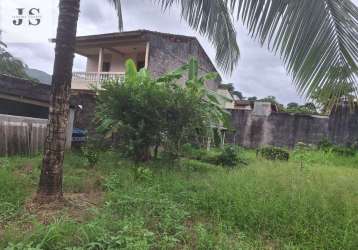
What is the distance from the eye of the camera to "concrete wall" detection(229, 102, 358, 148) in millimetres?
16828

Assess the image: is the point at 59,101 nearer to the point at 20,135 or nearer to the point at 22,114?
the point at 20,135

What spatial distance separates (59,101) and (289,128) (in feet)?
52.1

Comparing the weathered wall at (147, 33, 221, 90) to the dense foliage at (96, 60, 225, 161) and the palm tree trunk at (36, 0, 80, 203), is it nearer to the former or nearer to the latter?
the dense foliage at (96, 60, 225, 161)

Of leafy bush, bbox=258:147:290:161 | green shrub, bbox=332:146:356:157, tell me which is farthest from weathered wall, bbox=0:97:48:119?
green shrub, bbox=332:146:356:157

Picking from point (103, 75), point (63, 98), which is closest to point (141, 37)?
point (103, 75)

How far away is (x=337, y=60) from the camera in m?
2.71

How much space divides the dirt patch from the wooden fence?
448cm

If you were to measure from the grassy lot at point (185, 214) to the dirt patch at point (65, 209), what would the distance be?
13mm

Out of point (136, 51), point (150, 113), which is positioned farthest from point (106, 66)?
point (150, 113)

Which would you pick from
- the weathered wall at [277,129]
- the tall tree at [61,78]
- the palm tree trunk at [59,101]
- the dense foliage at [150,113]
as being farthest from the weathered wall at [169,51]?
the palm tree trunk at [59,101]

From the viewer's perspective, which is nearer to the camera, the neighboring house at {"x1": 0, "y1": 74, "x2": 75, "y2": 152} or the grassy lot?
the grassy lot

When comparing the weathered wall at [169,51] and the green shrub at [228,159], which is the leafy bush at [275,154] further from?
the weathered wall at [169,51]

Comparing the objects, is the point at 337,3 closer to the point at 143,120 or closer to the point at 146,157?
the point at 143,120

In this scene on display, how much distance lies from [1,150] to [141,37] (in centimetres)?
871
